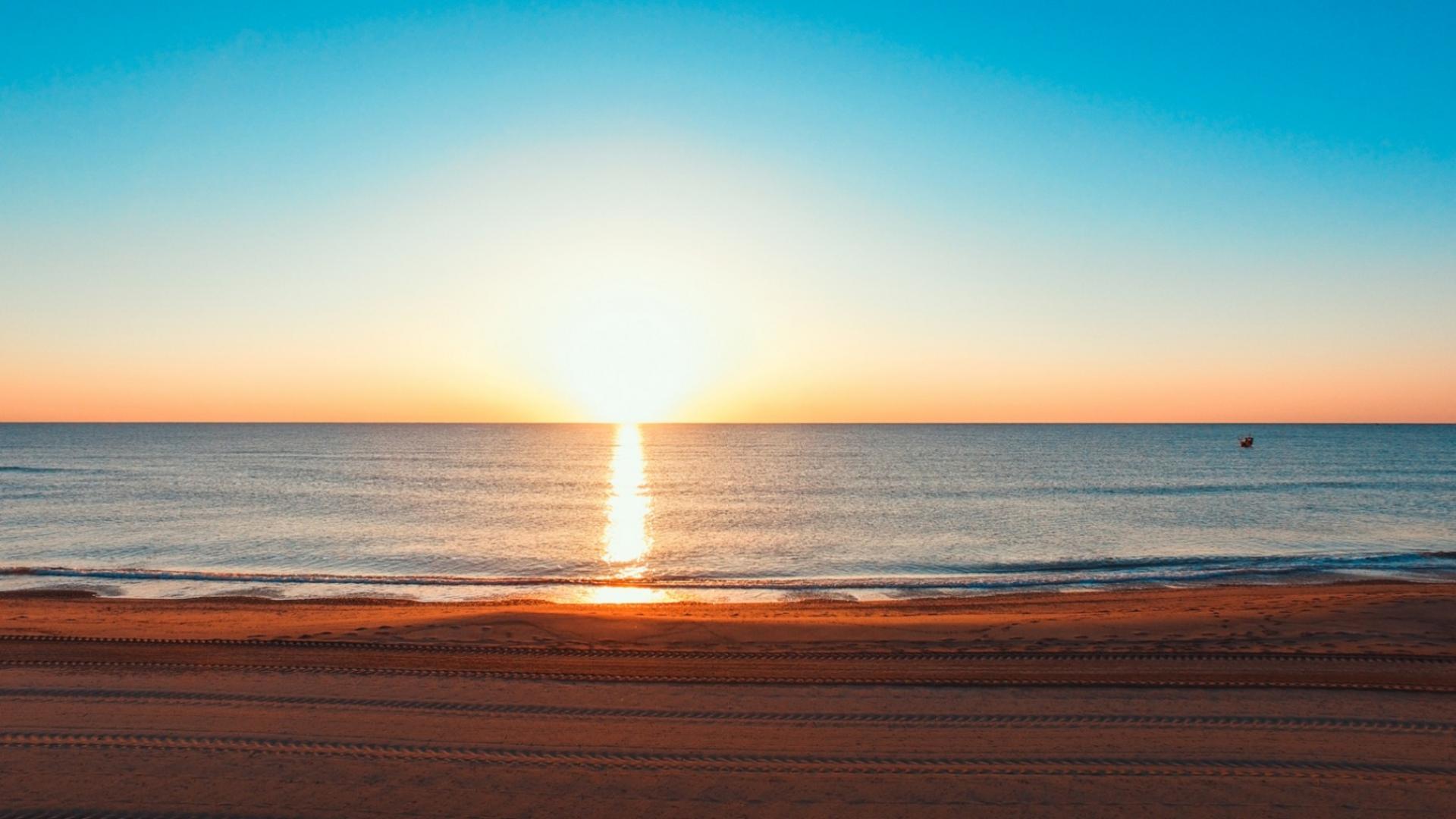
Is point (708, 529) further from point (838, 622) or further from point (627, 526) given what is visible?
point (838, 622)

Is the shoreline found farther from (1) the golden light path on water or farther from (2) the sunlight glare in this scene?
(2) the sunlight glare

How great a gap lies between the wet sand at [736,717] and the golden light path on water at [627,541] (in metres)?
7.25

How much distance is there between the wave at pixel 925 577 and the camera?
24.5m

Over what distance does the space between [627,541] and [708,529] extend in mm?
5274

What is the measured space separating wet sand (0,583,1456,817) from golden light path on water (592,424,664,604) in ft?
23.8

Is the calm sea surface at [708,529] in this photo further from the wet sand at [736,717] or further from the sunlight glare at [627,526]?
the wet sand at [736,717]

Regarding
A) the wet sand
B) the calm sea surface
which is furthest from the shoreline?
the calm sea surface

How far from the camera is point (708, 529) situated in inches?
1531

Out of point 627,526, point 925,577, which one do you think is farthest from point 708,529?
point 925,577

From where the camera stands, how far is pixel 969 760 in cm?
859

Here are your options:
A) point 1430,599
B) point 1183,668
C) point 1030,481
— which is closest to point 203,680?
point 1183,668

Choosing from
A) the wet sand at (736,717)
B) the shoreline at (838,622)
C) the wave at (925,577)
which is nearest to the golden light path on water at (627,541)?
the wave at (925,577)

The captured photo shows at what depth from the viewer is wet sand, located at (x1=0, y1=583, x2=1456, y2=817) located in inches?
308

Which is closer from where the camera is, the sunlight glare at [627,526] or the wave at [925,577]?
the wave at [925,577]
